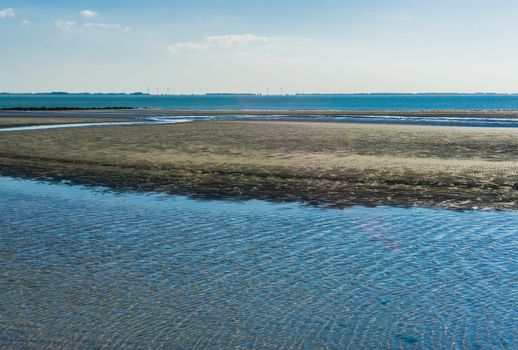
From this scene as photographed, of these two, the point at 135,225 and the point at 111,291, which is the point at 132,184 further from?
the point at 111,291

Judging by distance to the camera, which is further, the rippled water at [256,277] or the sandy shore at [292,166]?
the sandy shore at [292,166]

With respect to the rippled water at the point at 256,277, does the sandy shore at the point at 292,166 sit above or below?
above

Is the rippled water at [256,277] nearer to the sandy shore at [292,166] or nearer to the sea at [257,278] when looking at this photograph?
the sea at [257,278]

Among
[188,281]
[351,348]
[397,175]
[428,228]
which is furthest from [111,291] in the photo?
[397,175]

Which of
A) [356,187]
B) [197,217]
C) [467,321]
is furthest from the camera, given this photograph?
[356,187]

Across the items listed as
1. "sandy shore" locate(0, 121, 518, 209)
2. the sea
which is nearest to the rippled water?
the sea

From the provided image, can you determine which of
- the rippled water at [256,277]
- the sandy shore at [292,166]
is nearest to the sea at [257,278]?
the rippled water at [256,277]

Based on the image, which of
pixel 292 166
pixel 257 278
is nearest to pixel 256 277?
pixel 257 278
